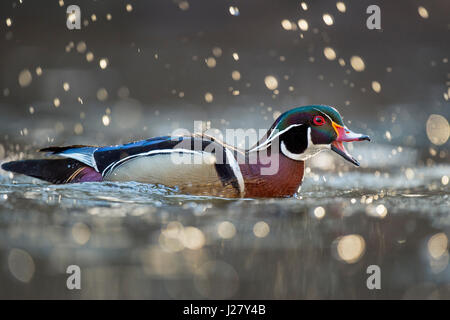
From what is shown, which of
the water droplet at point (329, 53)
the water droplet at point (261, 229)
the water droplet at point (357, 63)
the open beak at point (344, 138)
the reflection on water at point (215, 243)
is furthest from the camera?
the water droplet at point (329, 53)

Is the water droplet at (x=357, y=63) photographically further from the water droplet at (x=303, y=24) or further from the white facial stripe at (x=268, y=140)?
the white facial stripe at (x=268, y=140)

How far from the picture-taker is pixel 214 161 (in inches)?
129

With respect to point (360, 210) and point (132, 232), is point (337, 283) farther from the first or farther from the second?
point (360, 210)

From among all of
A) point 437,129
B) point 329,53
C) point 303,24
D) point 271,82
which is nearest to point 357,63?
point 329,53

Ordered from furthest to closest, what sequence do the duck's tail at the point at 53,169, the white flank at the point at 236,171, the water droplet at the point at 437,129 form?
the water droplet at the point at 437,129, the duck's tail at the point at 53,169, the white flank at the point at 236,171

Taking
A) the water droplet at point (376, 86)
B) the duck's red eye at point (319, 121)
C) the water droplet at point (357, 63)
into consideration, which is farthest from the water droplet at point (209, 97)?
the duck's red eye at point (319, 121)

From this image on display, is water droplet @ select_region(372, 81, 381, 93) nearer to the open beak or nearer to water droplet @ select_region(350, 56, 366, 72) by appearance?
water droplet @ select_region(350, 56, 366, 72)

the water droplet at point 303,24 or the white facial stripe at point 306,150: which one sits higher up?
the water droplet at point 303,24

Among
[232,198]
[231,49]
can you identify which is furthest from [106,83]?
[232,198]

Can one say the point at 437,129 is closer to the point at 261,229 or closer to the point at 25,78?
the point at 261,229

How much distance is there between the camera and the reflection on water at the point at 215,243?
1.98 metres

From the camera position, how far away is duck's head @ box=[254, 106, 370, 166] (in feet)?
11.3

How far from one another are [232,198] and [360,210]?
0.66 metres

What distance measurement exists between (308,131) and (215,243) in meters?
1.25
